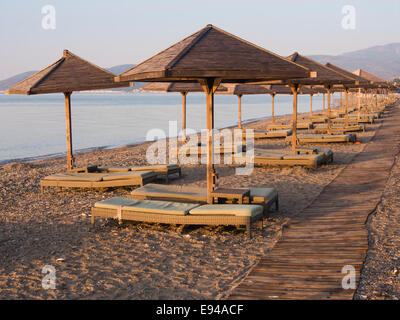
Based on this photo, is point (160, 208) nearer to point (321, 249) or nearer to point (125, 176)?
point (321, 249)

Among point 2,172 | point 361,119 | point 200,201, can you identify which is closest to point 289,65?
point 200,201

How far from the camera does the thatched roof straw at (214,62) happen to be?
5973 millimetres

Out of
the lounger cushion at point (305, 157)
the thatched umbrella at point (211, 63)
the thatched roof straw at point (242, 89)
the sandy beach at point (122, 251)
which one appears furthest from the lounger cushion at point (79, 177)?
the thatched roof straw at point (242, 89)

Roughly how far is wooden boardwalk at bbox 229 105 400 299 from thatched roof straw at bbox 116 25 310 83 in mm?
2226

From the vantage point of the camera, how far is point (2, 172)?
43.3 feet

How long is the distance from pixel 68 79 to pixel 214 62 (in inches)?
176

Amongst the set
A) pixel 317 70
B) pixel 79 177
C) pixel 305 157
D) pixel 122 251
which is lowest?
pixel 122 251

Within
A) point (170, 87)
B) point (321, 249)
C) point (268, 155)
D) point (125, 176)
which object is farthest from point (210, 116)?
point (170, 87)

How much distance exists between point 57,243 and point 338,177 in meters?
6.46

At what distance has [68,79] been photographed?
30.8 feet

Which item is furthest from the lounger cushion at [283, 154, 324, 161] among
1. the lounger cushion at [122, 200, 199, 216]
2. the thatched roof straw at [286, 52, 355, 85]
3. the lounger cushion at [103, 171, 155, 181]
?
the lounger cushion at [122, 200, 199, 216]

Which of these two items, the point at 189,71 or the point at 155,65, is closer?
the point at 189,71

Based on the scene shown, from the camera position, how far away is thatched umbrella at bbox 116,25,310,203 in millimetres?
5984
